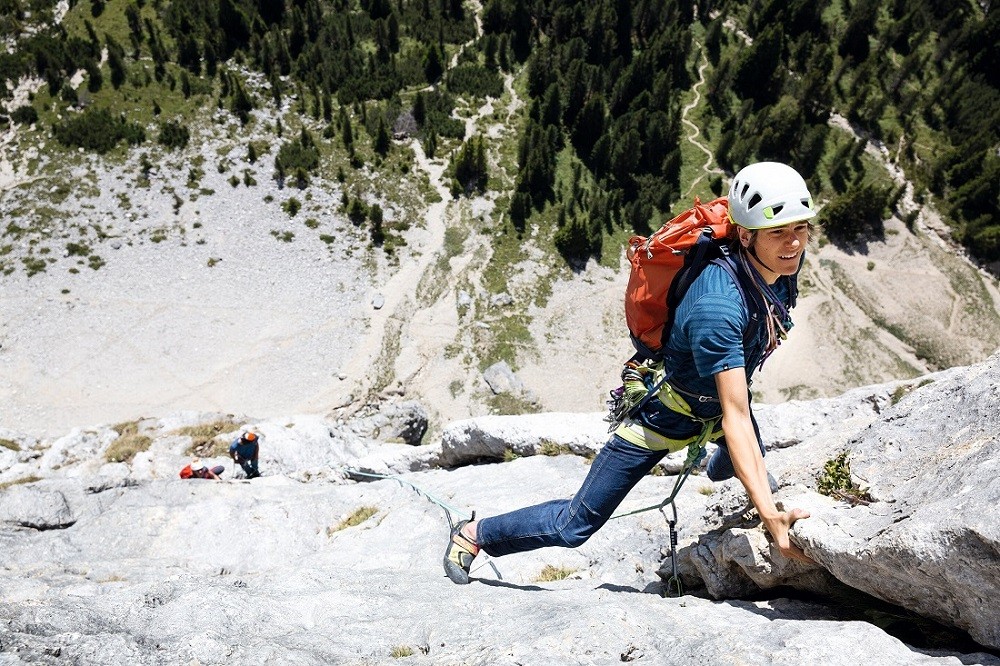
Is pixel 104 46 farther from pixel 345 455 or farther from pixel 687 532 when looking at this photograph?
pixel 687 532

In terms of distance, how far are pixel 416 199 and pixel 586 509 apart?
3557cm

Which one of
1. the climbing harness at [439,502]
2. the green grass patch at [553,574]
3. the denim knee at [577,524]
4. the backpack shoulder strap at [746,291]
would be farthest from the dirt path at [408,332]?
the backpack shoulder strap at [746,291]

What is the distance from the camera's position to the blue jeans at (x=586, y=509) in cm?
464

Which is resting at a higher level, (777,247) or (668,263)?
(777,247)

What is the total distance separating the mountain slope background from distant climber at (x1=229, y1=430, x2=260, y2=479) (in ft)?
42.7

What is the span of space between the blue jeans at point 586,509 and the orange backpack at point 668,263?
976 mm

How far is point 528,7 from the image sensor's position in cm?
4703

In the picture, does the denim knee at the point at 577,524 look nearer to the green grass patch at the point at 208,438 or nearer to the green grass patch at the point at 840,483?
the green grass patch at the point at 840,483

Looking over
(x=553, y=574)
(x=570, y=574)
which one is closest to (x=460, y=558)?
(x=553, y=574)

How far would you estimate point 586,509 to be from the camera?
4.75 metres

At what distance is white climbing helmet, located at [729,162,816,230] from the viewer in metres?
3.58

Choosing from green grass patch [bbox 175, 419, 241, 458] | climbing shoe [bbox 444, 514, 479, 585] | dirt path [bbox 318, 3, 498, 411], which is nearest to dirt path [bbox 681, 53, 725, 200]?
dirt path [bbox 318, 3, 498, 411]

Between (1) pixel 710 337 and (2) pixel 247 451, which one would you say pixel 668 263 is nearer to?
(1) pixel 710 337

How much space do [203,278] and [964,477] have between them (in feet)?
119
